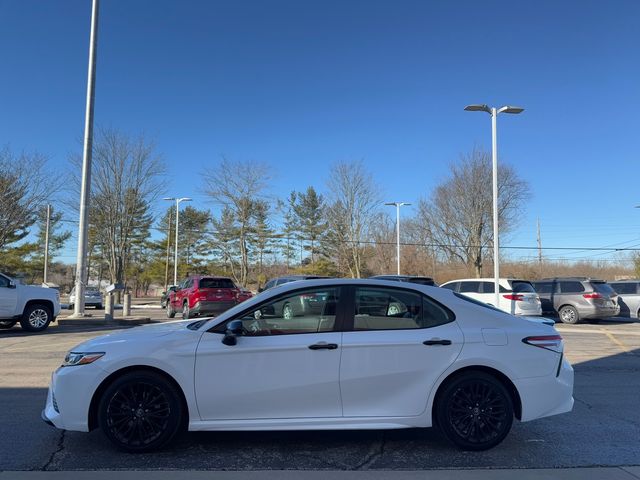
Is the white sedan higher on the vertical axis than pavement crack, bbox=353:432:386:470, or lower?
higher

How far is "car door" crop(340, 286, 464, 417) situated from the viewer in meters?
4.52

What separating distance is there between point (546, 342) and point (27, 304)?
13788mm

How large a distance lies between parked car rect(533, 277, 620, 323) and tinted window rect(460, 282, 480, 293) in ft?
11.5

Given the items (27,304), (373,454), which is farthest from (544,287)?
(27,304)

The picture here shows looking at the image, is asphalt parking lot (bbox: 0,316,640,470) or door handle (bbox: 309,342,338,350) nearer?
asphalt parking lot (bbox: 0,316,640,470)

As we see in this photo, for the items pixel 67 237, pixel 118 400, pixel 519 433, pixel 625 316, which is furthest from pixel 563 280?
pixel 67 237

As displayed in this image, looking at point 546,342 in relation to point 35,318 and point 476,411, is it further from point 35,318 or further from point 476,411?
point 35,318

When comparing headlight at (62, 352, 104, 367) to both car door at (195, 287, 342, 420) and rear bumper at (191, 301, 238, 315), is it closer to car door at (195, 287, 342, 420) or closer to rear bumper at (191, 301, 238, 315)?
car door at (195, 287, 342, 420)

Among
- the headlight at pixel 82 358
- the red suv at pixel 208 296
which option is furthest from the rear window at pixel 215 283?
the headlight at pixel 82 358

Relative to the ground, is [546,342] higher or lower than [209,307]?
higher

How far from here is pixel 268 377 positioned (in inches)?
176

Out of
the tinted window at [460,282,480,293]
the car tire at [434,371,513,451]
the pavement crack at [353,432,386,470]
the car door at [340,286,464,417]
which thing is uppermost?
the tinted window at [460,282,480,293]

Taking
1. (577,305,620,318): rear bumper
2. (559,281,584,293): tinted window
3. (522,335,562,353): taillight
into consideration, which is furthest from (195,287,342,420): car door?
(559,281,584,293): tinted window

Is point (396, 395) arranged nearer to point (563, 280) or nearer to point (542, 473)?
point (542, 473)
